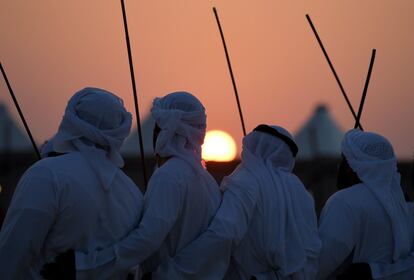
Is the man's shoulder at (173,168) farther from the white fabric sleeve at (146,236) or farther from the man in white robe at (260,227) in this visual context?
the man in white robe at (260,227)

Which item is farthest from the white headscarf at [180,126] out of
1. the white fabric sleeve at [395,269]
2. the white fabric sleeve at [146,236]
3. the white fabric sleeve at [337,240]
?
the white fabric sleeve at [395,269]

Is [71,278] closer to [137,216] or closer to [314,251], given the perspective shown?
[137,216]

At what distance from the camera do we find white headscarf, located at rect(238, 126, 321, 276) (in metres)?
6.23

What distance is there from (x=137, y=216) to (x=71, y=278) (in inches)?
26.5

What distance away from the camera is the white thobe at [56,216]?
5.11 meters

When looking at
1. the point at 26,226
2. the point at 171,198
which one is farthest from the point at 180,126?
the point at 26,226

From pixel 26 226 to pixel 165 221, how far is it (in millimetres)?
914

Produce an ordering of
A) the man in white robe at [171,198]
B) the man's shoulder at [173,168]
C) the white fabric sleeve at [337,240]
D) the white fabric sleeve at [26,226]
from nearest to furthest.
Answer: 1. the white fabric sleeve at [26,226]
2. the man in white robe at [171,198]
3. the man's shoulder at [173,168]
4. the white fabric sleeve at [337,240]

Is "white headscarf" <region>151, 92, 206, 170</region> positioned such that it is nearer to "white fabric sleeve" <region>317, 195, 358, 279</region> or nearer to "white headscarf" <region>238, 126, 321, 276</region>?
"white headscarf" <region>238, 126, 321, 276</region>

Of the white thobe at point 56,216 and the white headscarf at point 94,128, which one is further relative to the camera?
the white headscarf at point 94,128

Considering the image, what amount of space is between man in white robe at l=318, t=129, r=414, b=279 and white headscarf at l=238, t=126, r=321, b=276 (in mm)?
176

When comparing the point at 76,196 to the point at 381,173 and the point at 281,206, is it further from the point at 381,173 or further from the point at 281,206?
the point at 381,173

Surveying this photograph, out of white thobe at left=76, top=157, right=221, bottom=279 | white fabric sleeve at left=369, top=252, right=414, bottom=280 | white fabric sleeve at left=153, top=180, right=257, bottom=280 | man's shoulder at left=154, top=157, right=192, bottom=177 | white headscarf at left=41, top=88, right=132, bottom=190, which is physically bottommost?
white fabric sleeve at left=369, top=252, right=414, bottom=280

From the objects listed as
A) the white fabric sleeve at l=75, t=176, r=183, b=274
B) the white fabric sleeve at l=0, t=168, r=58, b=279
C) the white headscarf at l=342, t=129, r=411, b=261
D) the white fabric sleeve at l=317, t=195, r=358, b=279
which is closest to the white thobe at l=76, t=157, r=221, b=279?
the white fabric sleeve at l=75, t=176, r=183, b=274
